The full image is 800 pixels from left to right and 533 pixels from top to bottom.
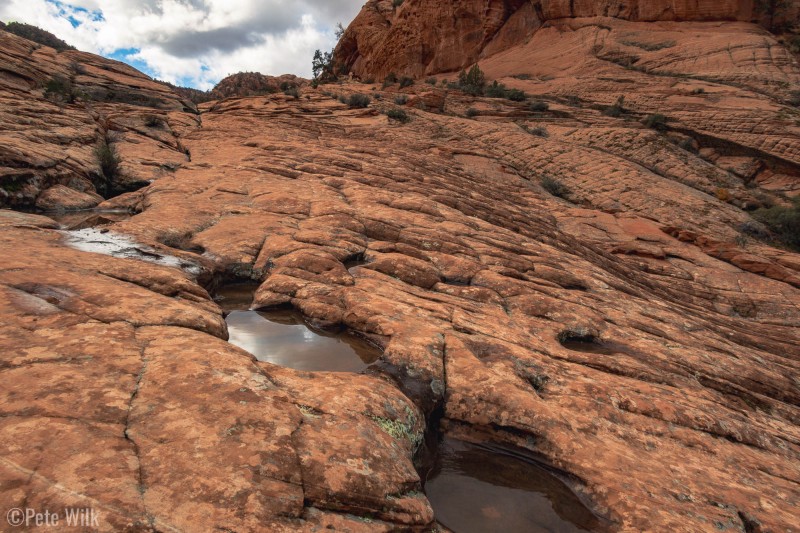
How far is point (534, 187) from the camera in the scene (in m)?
23.5

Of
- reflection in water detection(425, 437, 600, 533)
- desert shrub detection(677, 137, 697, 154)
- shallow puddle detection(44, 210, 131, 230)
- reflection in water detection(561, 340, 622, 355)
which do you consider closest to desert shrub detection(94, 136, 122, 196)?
shallow puddle detection(44, 210, 131, 230)

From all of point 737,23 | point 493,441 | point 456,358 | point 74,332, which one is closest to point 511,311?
point 456,358

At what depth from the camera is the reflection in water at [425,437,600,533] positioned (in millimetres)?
4090

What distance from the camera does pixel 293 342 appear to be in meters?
6.27

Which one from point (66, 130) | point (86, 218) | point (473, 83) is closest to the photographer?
point (86, 218)

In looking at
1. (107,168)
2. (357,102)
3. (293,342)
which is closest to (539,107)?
(357,102)

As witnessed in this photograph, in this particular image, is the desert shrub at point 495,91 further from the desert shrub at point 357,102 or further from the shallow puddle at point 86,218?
the shallow puddle at point 86,218

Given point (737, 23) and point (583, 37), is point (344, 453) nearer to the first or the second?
point (583, 37)

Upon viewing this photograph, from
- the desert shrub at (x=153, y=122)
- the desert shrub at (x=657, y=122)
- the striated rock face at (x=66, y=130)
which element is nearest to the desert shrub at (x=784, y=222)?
the desert shrub at (x=657, y=122)

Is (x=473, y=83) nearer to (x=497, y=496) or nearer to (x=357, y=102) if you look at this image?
(x=357, y=102)

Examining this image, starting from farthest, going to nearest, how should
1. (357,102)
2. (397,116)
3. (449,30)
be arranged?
(449,30) → (357,102) → (397,116)

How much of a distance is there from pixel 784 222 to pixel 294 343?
27.4m

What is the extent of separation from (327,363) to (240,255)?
3878 mm

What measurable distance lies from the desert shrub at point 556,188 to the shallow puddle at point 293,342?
68.7ft
